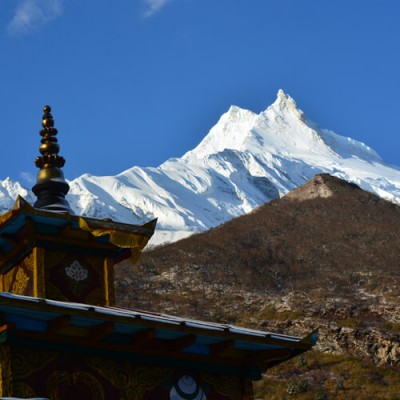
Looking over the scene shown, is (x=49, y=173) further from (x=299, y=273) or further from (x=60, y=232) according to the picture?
(x=299, y=273)

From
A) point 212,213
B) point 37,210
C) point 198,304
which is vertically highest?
point 212,213

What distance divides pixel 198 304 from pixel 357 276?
49.5ft

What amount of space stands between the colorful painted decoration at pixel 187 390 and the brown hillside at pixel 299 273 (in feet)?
135

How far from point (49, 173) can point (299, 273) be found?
6989 centimetres

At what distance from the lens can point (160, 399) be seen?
1016 cm

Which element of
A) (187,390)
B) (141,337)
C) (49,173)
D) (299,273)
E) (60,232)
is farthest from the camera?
(299,273)

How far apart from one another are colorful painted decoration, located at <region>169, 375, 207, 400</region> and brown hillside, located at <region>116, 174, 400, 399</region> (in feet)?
135

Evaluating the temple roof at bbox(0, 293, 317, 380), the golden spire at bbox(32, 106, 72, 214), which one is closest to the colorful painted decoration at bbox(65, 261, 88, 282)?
the golden spire at bbox(32, 106, 72, 214)

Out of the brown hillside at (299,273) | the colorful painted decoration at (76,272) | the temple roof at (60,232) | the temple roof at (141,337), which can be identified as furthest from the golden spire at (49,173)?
the brown hillside at (299,273)

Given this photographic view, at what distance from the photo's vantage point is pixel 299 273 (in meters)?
81.3

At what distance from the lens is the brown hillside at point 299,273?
210 feet

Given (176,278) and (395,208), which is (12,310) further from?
(395,208)

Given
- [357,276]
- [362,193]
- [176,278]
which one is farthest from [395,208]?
[176,278]

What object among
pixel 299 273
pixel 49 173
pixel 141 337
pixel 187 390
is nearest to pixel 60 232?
pixel 49 173
